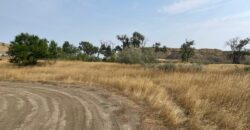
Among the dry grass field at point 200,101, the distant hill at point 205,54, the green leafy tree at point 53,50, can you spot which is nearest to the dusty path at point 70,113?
the dry grass field at point 200,101

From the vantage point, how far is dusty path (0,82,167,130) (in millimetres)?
7441

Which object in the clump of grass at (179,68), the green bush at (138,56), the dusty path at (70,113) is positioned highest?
the green bush at (138,56)

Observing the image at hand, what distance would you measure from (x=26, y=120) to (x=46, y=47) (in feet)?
148

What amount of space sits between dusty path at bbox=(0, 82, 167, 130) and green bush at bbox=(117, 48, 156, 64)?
4015cm

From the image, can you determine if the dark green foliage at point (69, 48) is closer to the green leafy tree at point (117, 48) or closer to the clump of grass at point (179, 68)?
the green leafy tree at point (117, 48)

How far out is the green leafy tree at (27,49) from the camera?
157 ft

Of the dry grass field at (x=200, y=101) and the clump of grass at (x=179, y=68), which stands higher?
the clump of grass at (x=179, y=68)

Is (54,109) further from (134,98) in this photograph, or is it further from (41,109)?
(134,98)

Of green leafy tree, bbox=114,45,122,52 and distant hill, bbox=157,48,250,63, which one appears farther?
distant hill, bbox=157,48,250,63

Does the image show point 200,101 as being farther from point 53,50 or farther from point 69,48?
point 69,48

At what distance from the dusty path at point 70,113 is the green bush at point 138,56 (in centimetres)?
4015

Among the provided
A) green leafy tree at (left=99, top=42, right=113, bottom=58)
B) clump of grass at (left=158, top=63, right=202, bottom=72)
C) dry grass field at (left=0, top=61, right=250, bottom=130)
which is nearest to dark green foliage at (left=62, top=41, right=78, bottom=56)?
green leafy tree at (left=99, top=42, right=113, bottom=58)

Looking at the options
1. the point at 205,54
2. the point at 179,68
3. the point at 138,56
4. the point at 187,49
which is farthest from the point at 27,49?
the point at 205,54

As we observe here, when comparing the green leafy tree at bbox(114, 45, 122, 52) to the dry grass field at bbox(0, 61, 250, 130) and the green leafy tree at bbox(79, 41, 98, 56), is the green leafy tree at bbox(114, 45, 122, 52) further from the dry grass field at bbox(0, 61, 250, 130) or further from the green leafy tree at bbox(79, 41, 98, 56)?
the dry grass field at bbox(0, 61, 250, 130)
